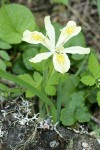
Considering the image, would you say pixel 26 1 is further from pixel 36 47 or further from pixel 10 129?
pixel 10 129

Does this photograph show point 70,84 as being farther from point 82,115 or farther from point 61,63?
point 61,63

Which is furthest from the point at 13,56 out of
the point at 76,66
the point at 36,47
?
the point at 76,66

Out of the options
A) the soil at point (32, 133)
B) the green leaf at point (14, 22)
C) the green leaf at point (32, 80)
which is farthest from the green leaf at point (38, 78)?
the green leaf at point (14, 22)

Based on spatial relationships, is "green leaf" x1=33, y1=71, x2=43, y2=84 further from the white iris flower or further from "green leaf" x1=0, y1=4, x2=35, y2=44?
"green leaf" x1=0, y1=4, x2=35, y2=44

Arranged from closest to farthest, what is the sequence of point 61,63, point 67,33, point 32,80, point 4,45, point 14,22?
point 61,63
point 67,33
point 32,80
point 4,45
point 14,22

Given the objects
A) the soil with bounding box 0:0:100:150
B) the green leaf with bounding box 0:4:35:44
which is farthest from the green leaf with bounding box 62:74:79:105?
the green leaf with bounding box 0:4:35:44

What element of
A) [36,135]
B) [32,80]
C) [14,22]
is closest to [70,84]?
[32,80]
